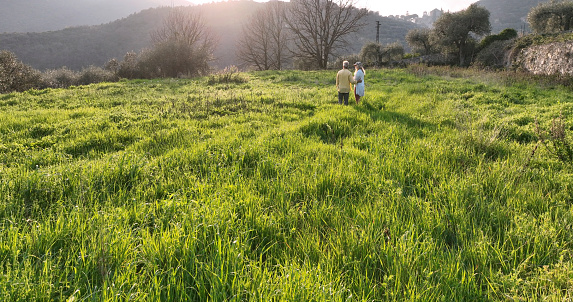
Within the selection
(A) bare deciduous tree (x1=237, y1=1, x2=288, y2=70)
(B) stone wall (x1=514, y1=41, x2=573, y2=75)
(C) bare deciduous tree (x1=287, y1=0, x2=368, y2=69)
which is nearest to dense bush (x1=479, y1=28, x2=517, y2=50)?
(B) stone wall (x1=514, y1=41, x2=573, y2=75)

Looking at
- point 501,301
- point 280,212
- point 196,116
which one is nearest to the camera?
point 501,301

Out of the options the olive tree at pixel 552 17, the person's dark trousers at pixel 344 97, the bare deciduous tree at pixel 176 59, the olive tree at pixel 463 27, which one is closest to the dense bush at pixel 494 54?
the olive tree at pixel 463 27

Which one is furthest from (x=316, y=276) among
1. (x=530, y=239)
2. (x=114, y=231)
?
(x=530, y=239)

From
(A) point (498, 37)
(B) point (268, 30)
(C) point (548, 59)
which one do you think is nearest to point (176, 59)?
(B) point (268, 30)

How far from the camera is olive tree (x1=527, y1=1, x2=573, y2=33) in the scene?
3969 cm

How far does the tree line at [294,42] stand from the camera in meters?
33.5

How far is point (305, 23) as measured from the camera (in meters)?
36.9

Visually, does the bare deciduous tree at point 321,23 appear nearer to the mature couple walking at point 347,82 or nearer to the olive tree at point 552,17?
the mature couple walking at point 347,82

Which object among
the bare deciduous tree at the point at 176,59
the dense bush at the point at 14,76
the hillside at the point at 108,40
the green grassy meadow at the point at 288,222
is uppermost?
the hillside at the point at 108,40

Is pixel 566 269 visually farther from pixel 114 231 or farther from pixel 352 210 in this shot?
pixel 114 231

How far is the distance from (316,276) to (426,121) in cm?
693

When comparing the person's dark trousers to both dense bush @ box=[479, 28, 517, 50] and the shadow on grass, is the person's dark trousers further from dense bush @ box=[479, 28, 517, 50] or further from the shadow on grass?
dense bush @ box=[479, 28, 517, 50]

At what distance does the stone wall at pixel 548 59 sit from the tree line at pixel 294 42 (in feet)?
36.5

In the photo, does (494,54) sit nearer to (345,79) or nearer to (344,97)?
(344,97)
